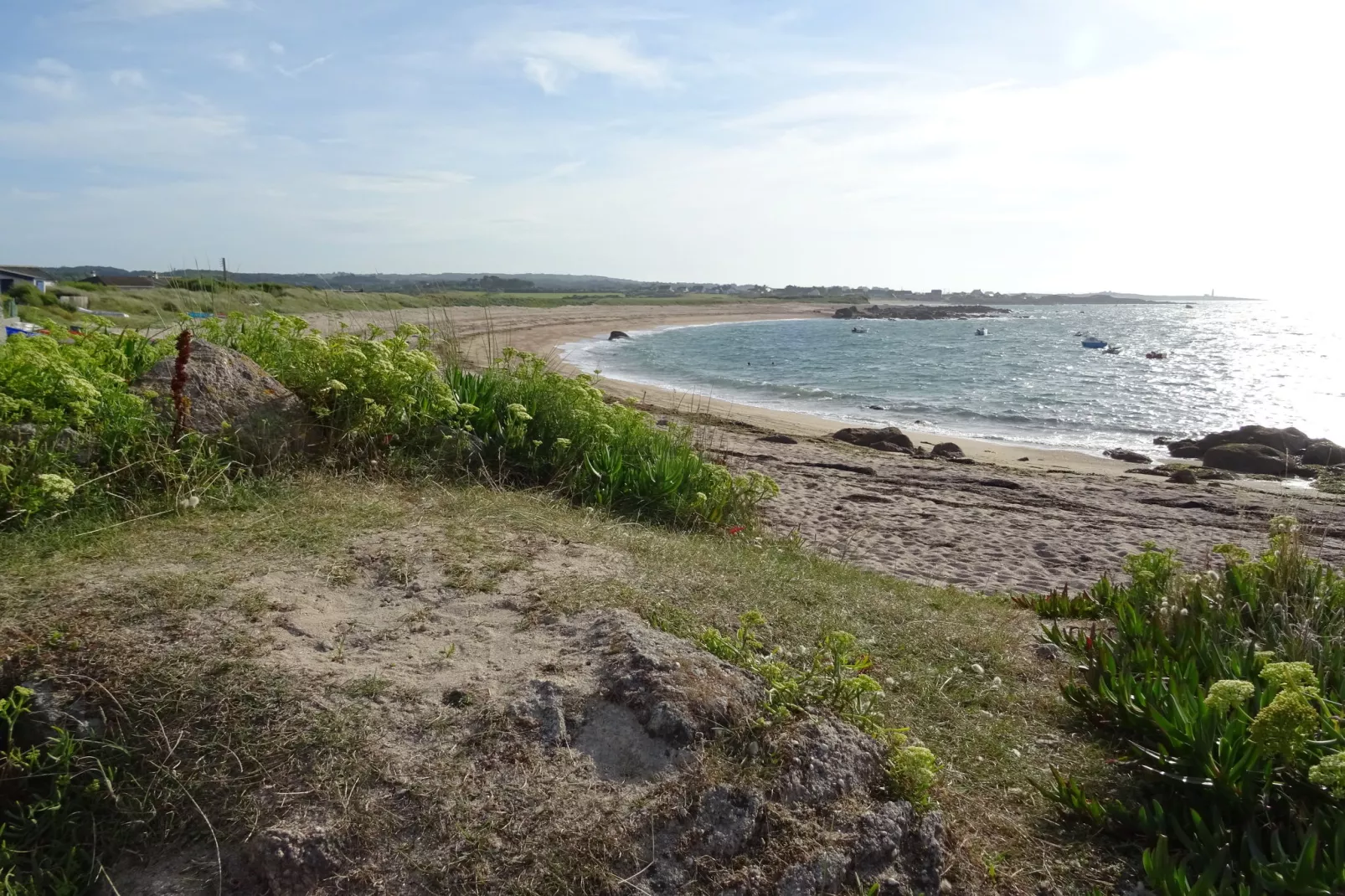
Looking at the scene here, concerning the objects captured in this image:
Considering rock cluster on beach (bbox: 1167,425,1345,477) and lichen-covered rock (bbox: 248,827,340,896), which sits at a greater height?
lichen-covered rock (bbox: 248,827,340,896)

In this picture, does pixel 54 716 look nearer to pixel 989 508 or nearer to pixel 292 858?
pixel 292 858

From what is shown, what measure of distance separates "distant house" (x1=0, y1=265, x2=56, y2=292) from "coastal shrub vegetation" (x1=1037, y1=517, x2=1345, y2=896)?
84.3 ft

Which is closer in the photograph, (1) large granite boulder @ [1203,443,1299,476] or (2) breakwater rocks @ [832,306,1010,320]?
(1) large granite boulder @ [1203,443,1299,476]

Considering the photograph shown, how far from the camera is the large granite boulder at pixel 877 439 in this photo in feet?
54.5

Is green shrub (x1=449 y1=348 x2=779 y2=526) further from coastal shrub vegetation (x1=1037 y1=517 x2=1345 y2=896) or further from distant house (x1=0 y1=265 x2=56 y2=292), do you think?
distant house (x1=0 y1=265 x2=56 y2=292)

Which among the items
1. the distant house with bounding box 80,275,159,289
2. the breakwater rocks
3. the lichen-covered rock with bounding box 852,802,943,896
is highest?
the breakwater rocks

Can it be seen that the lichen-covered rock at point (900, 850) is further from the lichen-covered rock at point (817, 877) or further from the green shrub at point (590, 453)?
the green shrub at point (590, 453)

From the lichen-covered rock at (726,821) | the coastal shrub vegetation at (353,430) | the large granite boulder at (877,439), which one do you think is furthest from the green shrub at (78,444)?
the large granite boulder at (877,439)

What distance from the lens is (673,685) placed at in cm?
305

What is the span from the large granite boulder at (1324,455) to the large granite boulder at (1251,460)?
750 millimetres

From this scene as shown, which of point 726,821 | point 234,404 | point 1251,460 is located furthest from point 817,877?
point 1251,460

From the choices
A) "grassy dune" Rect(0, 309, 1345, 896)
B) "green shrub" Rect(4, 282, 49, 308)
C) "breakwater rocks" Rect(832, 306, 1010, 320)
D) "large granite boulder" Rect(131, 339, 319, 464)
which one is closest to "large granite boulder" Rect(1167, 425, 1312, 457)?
"grassy dune" Rect(0, 309, 1345, 896)

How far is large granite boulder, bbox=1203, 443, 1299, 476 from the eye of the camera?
1739 centimetres

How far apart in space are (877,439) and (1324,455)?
9.64 m
